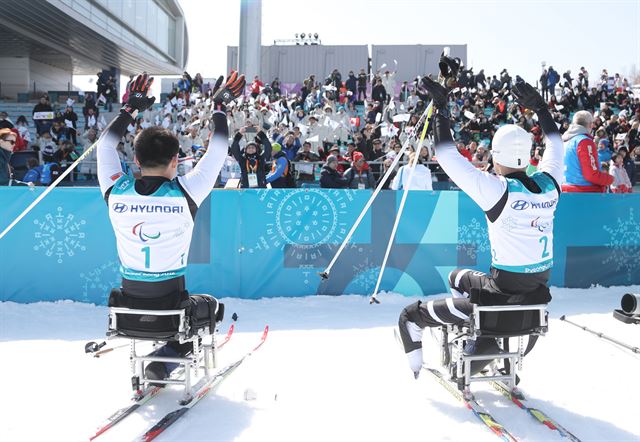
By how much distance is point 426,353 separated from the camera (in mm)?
5344

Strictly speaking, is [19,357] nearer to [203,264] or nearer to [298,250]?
[203,264]

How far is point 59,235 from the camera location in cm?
689

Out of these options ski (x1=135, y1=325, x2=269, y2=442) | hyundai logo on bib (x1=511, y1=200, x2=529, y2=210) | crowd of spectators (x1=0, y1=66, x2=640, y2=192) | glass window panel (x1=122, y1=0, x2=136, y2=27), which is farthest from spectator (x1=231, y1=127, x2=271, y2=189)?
glass window panel (x1=122, y1=0, x2=136, y2=27)

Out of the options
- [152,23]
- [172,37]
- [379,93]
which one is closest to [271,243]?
[379,93]

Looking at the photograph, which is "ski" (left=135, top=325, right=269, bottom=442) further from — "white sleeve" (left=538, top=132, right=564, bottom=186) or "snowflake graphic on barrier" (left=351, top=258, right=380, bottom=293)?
"white sleeve" (left=538, top=132, right=564, bottom=186)

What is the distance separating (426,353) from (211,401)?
214cm

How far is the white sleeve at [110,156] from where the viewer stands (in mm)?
3881

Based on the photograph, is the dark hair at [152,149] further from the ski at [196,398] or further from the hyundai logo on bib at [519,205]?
the hyundai logo on bib at [519,205]

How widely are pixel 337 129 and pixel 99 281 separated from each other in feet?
31.3

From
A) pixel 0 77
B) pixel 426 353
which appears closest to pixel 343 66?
pixel 0 77

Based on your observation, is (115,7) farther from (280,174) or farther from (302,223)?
(302,223)

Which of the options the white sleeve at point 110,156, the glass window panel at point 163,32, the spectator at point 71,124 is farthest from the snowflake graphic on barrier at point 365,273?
the glass window panel at point 163,32

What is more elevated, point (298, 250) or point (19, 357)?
point (298, 250)

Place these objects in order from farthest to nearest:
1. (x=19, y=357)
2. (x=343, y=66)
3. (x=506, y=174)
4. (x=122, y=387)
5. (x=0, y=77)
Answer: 1. (x=343, y=66)
2. (x=0, y=77)
3. (x=19, y=357)
4. (x=122, y=387)
5. (x=506, y=174)
